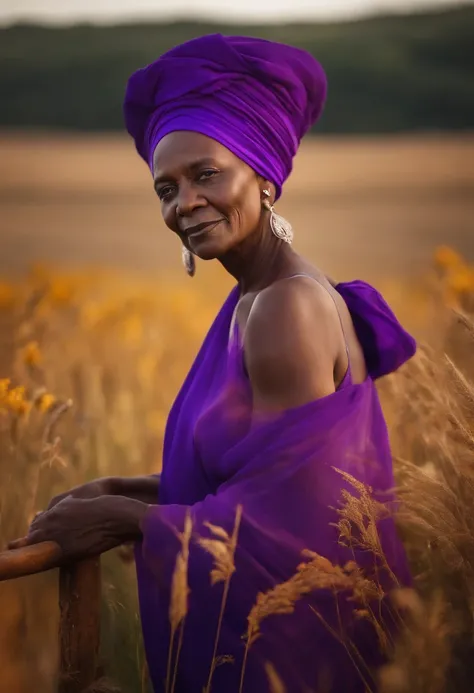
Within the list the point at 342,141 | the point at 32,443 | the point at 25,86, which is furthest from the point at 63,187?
the point at 32,443

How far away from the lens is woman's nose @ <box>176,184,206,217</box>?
7.08 ft

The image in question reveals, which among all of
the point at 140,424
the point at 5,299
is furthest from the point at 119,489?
the point at 140,424

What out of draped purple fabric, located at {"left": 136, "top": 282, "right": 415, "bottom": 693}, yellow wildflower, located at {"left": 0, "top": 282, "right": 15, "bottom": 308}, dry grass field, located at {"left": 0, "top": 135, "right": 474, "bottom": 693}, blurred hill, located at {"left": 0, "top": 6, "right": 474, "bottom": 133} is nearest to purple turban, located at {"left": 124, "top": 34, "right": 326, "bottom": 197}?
draped purple fabric, located at {"left": 136, "top": 282, "right": 415, "bottom": 693}

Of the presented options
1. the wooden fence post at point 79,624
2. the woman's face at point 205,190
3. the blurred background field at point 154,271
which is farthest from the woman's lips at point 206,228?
the wooden fence post at point 79,624

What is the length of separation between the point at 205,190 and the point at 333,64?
15.2 meters

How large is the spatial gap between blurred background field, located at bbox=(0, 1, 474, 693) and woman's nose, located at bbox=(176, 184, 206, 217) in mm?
580

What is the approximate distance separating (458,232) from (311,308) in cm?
1160

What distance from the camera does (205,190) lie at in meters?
2.17

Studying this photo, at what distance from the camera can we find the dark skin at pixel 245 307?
2.04 metres

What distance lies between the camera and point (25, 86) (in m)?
15.9

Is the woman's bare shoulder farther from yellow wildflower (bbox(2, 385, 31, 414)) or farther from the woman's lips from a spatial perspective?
yellow wildflower (bbox(2, 385, 31, 414))

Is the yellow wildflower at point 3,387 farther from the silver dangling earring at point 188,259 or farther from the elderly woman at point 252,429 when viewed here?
the silver dangling earring at point 188,259

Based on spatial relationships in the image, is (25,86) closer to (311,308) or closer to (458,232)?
(458,232)

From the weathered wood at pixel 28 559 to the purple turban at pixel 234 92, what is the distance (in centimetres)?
94
